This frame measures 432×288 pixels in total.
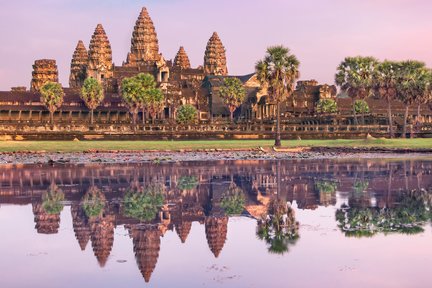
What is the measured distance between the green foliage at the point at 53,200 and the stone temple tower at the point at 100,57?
14791cm

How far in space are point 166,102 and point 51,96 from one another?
29.2m

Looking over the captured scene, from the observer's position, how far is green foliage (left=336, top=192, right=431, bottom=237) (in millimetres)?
18922

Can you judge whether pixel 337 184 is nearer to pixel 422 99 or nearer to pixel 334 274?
pixel 334 274

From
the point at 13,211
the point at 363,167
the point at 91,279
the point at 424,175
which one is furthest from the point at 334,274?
the point at 363,167

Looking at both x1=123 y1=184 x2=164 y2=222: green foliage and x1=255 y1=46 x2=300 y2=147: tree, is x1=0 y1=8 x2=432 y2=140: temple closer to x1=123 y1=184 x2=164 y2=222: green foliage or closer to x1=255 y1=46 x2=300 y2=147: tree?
x1=255 y1=46 x2=300 y2=147: tree

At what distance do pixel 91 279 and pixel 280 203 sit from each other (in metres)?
11.7

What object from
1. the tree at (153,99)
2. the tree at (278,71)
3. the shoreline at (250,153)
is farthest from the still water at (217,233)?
the tree at (153,99)

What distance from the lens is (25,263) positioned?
15477mm

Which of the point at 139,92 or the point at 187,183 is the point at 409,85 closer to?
the point at 139,92

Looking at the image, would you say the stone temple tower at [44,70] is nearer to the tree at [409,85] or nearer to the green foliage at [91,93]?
the green foliage at [91,93]

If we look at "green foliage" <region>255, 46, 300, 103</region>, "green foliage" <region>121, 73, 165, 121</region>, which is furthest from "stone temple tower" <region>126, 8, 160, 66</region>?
"green foliage" <region>255, 46, 300, 103</region>

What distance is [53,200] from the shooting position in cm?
2642

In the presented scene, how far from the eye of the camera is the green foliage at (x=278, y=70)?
77.5 metres

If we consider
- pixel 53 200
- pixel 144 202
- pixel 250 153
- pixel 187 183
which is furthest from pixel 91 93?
pixel 144 202
